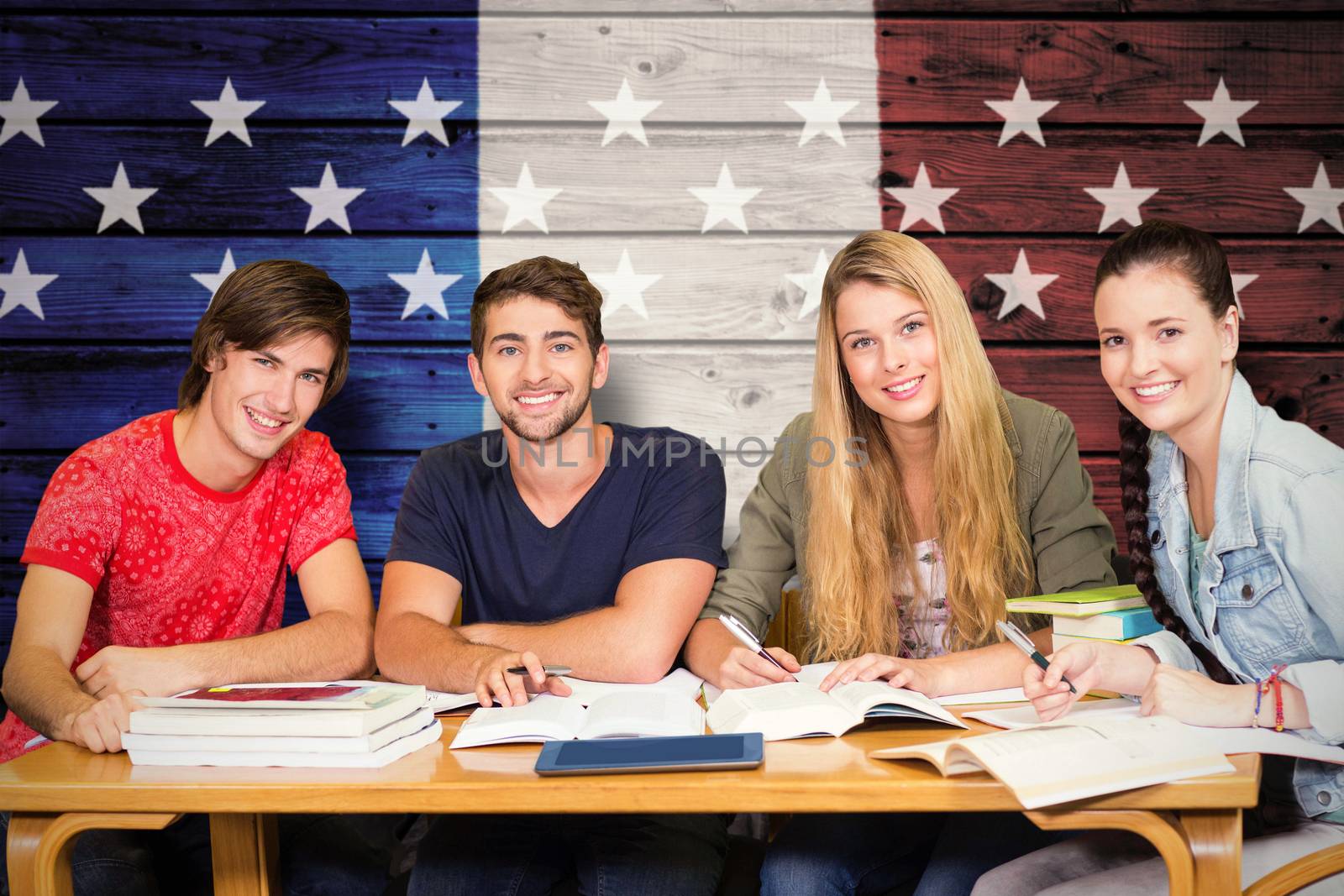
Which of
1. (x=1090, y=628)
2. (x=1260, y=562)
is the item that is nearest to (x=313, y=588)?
(x=1090, y=628)

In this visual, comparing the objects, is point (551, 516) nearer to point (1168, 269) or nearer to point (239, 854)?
point (239, 854)

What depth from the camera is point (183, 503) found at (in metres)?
1.95

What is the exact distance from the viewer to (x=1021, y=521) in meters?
1.92

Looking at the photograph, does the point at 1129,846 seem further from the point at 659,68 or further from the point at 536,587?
the point at 659,68

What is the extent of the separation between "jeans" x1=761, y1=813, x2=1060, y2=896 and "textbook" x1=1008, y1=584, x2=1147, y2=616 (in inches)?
12.6

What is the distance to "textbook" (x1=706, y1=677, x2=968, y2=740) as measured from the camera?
134 cm

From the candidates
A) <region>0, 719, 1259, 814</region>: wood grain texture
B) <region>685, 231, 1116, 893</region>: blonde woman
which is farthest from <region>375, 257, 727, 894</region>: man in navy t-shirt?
<region>0, 719, 1259, 814</region>: wood grain texture

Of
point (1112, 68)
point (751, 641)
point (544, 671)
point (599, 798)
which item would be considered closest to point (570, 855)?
point (544, 671)

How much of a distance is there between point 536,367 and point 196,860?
3.40 feet

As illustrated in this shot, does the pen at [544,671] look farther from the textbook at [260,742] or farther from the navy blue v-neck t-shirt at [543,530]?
the navy blue v-neck t-shirt at [543,530]

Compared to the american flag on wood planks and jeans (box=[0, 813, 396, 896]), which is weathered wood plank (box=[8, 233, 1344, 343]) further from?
jeans (box=[0, 813, 396, 896])

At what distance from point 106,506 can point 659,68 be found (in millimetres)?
1508

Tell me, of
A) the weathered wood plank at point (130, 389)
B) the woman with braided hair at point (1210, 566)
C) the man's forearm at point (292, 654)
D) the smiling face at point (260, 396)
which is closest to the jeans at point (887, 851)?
the woman with braided hair at point (1210, 566)

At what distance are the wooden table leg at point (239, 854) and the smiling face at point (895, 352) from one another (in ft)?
3.94
